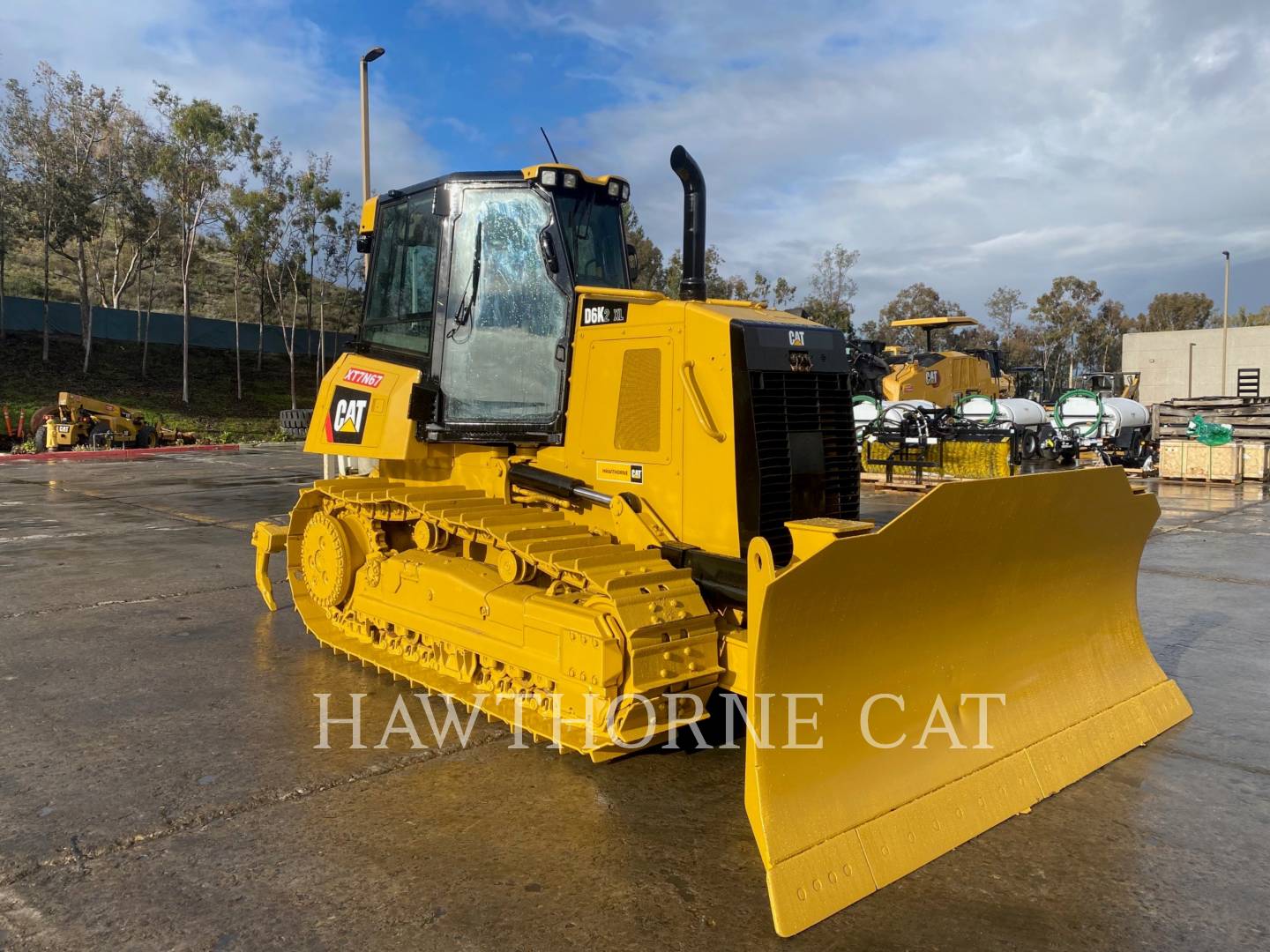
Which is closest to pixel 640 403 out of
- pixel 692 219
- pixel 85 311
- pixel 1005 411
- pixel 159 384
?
pixel 692 219

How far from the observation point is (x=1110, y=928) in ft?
10.1

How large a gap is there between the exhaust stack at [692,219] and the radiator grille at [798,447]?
2.73 feet

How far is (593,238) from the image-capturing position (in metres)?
5.47

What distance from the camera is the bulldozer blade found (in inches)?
125

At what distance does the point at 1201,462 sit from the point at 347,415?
1886 centimetres

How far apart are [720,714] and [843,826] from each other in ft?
5.79

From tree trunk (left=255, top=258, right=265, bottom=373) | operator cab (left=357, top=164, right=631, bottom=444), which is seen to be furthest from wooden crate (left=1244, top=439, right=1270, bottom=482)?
tree trunk (left=255, top=258, right=265, bottom=373)

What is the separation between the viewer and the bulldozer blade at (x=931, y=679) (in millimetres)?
3180

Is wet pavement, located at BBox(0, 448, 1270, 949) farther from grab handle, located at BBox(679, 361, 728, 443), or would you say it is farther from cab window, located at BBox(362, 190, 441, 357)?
cab window, located at BBox(362, 190, 441, 357)

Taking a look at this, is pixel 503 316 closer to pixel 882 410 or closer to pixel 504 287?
pixel 504 287

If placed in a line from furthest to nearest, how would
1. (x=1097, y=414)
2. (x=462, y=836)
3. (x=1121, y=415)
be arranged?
(x=1121, y=415) → (x=1097, y=414) → (x=462, y=836)

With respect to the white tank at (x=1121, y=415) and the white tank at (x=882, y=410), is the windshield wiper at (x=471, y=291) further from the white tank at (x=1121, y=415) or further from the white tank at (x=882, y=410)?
the white tank at (x=1121, y=415)

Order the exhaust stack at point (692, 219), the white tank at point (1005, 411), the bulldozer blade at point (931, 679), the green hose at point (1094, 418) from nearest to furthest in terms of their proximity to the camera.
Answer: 1. the bulldozer blade at point (931, 679)
2. the exhaust stack at point (692, 219)
3. the white tank at point (1005, 411)
4. the green hose at point (1094, 418)

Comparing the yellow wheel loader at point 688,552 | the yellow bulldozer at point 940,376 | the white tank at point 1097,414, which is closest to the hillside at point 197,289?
the yellow bulldozer at point 940,376
